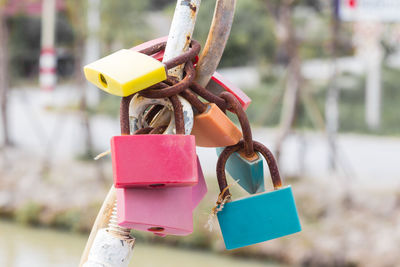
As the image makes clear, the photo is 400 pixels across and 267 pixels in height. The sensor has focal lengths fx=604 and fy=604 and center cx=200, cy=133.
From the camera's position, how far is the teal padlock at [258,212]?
635 millimetres

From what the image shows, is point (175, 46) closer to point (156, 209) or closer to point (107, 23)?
point (156, 209)

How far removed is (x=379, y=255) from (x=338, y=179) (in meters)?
1.10

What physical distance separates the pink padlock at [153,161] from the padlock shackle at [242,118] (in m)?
0.09

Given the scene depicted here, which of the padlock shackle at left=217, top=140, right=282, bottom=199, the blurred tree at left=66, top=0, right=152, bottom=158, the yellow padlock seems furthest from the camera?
the blurred tree at left=66, top=0, right=152, bottom=158

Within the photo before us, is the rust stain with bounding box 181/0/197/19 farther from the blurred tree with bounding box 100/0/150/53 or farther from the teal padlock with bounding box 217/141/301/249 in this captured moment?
the blurred tree with bounding box 100/0/150/53

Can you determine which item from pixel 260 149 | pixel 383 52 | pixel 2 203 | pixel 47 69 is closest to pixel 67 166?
pixel 2 203

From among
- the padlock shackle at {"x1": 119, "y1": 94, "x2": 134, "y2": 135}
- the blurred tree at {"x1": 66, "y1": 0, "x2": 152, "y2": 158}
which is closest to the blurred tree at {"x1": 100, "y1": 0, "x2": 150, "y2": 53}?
the blurred tree at {"x1": 66, "y1": 0, "x2": 152, "y2": 158}

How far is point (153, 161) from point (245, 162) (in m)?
0.14

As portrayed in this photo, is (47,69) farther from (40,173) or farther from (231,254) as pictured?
(231,254)

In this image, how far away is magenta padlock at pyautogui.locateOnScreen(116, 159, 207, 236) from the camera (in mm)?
529

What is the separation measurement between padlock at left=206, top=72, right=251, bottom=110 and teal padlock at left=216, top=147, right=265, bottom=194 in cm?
6

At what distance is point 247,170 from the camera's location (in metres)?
0.64

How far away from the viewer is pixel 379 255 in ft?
11.3

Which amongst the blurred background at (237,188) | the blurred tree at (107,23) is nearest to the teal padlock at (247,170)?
the blurred background at (237,188)
